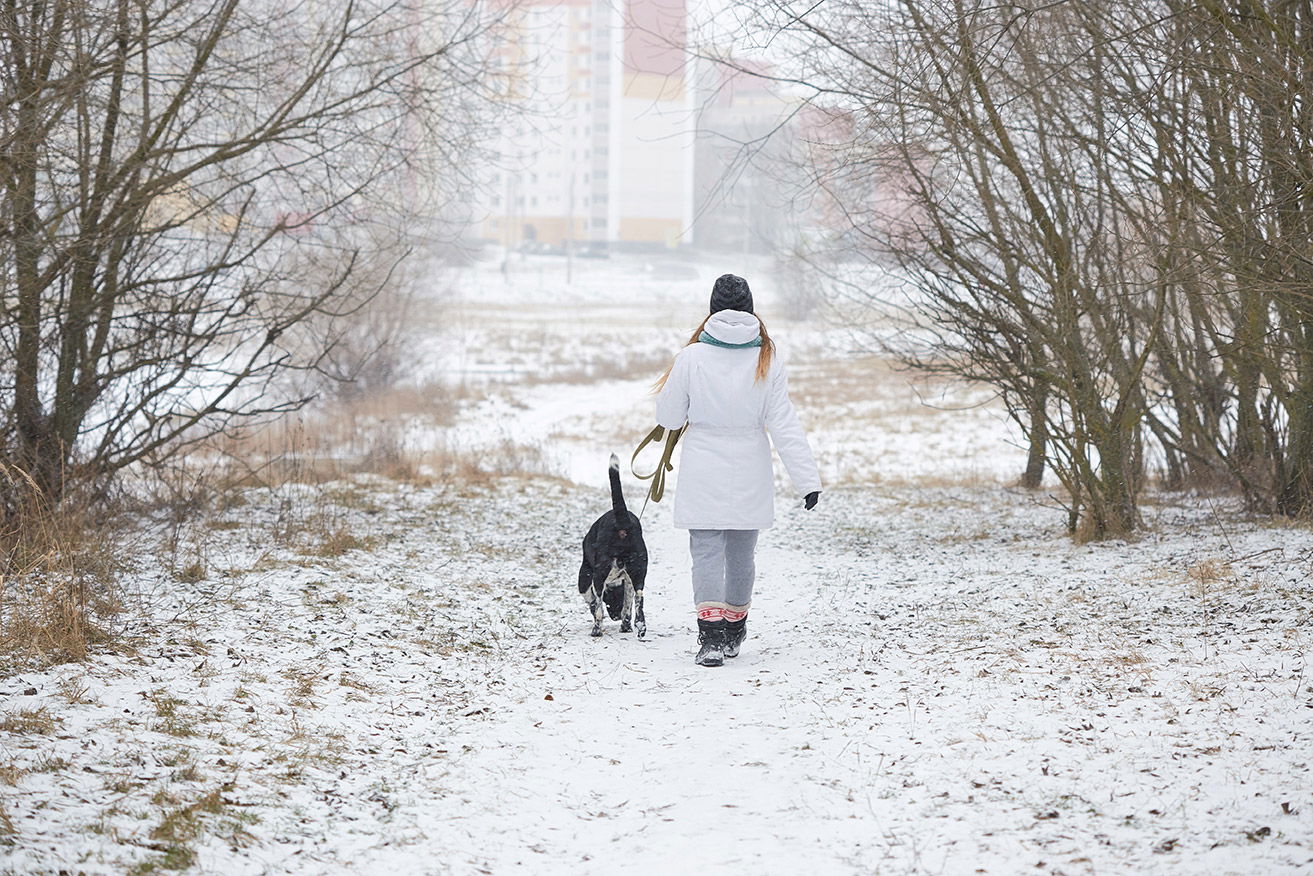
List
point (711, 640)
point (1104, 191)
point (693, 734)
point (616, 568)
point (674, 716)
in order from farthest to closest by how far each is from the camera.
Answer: point (1104, 191) < point (616, 568) < point (711, 640) < point (674, 716) < point (693, 734)

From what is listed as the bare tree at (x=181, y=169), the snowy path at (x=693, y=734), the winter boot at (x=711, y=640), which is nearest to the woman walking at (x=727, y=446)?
the winter boot at (x=711, y=640)

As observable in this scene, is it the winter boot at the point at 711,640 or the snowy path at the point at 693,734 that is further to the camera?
the winter boot at the point at 711,640

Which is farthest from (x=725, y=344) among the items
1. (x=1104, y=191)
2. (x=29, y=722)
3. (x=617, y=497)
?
(x=1104, y=191)

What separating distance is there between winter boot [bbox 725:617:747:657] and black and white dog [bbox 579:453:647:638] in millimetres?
752

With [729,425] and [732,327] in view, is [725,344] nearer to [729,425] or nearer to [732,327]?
[732,327]

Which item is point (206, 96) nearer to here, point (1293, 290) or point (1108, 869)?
point (1293, 290)

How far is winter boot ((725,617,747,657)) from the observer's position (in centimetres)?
642

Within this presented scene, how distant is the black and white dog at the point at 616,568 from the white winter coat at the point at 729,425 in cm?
56

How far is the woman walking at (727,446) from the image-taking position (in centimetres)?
640

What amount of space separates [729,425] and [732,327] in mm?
568

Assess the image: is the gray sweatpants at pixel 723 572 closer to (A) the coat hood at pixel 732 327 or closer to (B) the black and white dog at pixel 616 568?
(B) the black and white dog at pixel 616 568

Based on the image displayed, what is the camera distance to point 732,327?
21.0ft

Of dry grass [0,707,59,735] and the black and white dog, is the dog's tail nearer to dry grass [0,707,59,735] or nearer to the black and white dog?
the black and white dog

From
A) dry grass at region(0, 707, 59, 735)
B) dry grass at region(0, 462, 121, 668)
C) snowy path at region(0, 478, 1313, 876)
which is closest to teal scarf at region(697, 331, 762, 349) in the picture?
snowy path at region(0, 478, 1313, 876)
